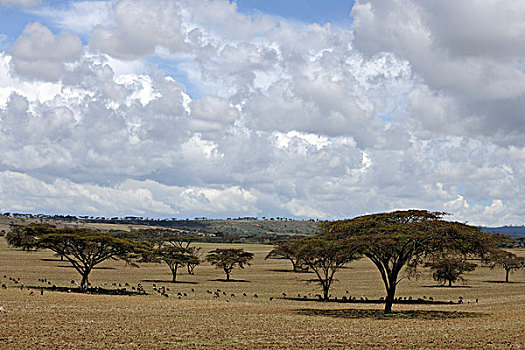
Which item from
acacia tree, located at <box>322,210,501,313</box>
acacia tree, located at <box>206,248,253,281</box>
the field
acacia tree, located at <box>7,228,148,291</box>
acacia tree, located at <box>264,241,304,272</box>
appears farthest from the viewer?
acacia tree, located at <box>206,248,253,281</box>

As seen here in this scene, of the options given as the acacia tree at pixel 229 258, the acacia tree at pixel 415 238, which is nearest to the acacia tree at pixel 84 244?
the acacia tree at pixel 415 238

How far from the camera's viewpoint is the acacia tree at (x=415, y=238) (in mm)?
34344

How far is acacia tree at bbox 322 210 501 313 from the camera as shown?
113 feet

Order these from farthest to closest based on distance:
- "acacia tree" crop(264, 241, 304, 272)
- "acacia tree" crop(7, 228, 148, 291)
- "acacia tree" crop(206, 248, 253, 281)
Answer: "acacia tree" crop(206, 248, 253, 281) → "acacia tree" crop(264, 241, 304, 272) → "acacia tree" crop(7, 228, 148, 291)

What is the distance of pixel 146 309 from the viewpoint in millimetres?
37375

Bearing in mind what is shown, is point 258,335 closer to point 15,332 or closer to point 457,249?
point 15,332

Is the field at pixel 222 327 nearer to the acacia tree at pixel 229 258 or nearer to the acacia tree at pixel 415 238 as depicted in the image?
the acacia tree at pixel 415 238

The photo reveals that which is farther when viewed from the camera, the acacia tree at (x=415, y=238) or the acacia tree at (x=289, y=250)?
the acacia tree at (x=289, y=250)

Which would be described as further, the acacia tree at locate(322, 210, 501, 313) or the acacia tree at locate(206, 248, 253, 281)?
the acacia tree at locate(206, 248, 253, 281)

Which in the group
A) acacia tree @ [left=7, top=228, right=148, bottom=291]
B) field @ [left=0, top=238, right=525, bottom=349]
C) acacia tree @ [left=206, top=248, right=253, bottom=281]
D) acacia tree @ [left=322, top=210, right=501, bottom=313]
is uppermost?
acacia tree @ [left=322, top=210, right=501, bottom=313]

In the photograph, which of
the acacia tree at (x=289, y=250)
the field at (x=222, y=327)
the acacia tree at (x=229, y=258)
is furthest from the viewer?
the acacia tree at (x=229, y=258)

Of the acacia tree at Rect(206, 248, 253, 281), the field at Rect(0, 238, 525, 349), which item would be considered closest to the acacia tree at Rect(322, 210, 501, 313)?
the field at Rect(0, 238, 525, 349)

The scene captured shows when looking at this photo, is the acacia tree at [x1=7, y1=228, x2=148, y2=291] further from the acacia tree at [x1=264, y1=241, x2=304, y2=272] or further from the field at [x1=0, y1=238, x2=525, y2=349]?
the acacia tree at [x1=264, y1=241, x2=304, y2=272]

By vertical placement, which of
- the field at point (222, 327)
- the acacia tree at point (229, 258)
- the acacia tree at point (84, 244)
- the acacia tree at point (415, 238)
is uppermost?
the acacia tree at point (415, 238)
